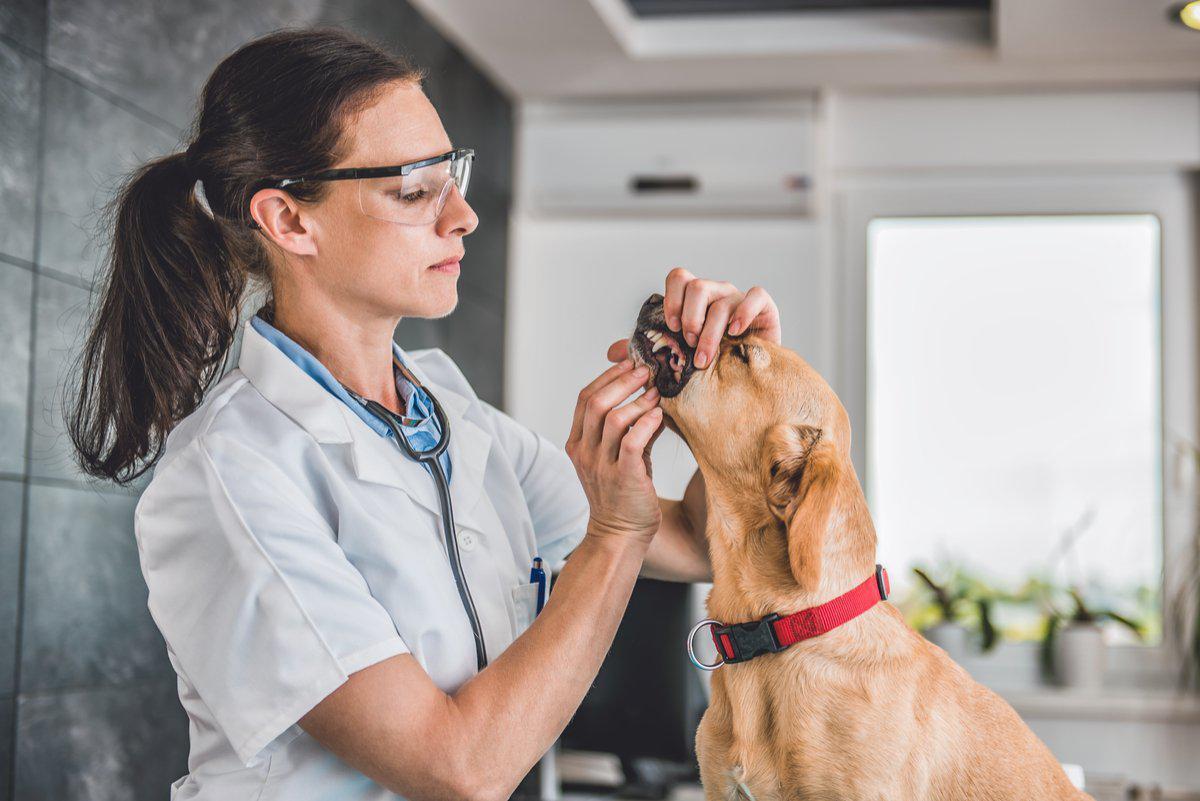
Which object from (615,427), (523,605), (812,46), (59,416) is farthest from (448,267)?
(812,46)

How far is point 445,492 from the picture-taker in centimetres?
124

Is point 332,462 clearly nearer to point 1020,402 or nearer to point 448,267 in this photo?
point 448,267

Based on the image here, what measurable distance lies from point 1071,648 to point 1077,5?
1931mm

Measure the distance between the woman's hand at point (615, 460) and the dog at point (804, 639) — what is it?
0.18 m

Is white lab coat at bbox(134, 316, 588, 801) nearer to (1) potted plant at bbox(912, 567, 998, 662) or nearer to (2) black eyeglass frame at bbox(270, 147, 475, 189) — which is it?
(2) black eyeglass frame at bbox(270, 147, 475, 189)

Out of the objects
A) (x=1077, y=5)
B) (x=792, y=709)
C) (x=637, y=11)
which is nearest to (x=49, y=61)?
(x=792, y=709)

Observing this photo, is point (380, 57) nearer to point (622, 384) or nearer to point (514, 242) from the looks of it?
point (622, 384)

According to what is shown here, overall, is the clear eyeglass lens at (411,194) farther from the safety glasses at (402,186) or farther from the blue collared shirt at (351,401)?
the blue collared shirt at (351,401)

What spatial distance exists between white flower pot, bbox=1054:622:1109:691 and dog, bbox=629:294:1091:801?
244 centimetres

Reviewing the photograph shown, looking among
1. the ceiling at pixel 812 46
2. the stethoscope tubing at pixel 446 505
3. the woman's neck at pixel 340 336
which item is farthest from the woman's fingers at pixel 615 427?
the ceiling at pixel 812 46

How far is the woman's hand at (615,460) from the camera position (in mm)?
1123

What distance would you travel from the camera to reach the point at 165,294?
3.96ft

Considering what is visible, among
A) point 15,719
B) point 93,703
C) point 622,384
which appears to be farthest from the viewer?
point 93,703

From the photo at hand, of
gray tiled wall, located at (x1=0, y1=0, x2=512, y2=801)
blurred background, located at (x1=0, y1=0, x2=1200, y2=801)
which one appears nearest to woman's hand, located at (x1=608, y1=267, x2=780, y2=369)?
gray tiled wall, located at (x1=0, y1=0, x2=512, y2=801)
